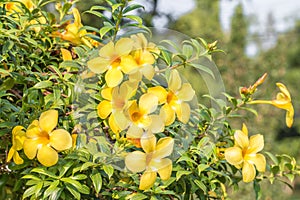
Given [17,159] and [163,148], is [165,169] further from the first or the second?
[17,159]

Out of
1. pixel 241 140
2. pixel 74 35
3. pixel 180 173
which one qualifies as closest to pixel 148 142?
pixel 180 173

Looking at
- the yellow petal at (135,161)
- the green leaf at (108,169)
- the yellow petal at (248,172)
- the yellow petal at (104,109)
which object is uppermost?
the yellow petal at (104,109)

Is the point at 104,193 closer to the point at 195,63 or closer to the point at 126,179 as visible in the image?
the point at 126,179

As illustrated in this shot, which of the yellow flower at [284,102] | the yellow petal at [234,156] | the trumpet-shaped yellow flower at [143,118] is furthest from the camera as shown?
the yellow flower at [284,102]

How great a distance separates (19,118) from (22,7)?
0.28 m

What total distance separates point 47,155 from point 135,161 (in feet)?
0.50

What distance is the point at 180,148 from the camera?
904mm

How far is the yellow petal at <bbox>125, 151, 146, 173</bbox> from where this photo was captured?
0.77 meters

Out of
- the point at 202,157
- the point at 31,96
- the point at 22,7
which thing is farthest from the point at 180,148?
the point at 22,7

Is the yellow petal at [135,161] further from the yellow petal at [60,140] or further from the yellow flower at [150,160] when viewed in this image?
the yellow petal at [60,140]

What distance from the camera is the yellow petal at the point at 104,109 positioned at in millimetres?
776

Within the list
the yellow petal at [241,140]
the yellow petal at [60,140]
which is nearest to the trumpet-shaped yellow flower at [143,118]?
the yellow petal at [60,140]

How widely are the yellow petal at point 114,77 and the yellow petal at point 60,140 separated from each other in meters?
0.12

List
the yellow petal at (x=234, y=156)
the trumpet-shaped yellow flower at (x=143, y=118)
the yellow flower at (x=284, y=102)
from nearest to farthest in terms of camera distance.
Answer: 1. the trumpet-shaped yellow flower at (x=143, y=118)
2. the yellow petal at (x=234, y=156)
3. the yellow flower at (x=284, y=102)
